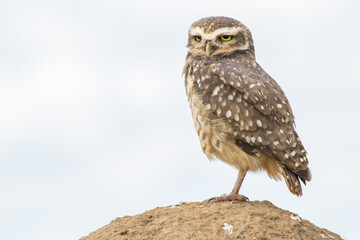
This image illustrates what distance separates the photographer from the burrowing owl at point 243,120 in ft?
21.6

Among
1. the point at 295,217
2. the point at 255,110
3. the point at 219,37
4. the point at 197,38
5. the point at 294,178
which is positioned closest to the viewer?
the point at 295,217

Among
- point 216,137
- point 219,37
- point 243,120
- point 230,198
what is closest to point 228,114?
point 243,120

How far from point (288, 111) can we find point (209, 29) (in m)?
1.57

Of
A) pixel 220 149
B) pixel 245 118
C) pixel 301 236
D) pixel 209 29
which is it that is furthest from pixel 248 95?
pixel 301 236

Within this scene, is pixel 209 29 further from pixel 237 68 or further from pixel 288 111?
pixel 288 111

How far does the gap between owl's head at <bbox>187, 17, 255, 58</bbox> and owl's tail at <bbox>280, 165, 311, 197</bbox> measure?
1.88m

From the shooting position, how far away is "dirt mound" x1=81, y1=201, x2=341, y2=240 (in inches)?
223

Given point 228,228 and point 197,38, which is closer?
point 228,228

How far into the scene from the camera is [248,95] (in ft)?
22.1

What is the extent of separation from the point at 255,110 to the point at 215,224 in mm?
1623

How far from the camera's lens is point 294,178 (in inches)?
260

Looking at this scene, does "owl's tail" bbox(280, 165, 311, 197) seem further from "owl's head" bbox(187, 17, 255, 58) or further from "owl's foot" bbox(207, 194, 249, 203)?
"owl's head" bbox(187, 17, 255, 58)

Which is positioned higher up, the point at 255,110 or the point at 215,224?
the point at 255,110

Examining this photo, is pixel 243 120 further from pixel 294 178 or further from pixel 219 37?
pixel 219 37
